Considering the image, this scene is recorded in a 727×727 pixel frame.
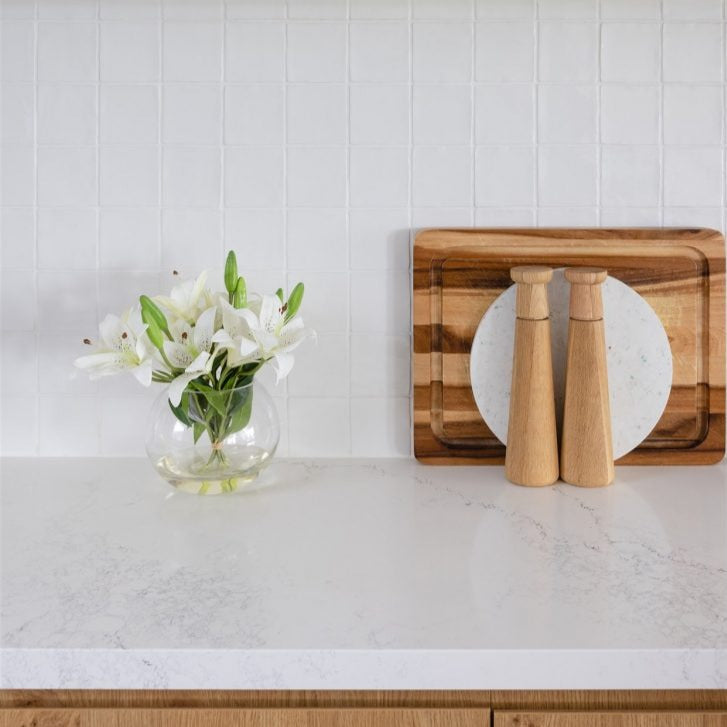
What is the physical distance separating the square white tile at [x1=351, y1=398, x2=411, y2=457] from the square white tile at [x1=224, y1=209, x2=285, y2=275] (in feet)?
0.86

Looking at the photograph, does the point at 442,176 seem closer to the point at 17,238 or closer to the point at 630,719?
the point at 17,238

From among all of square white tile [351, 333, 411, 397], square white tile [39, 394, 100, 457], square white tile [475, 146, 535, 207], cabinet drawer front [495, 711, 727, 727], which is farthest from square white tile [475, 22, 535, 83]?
cabinet drawer front [495, 711, 727, 727]

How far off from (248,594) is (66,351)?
25.3 inches

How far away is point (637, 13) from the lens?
4.56ft

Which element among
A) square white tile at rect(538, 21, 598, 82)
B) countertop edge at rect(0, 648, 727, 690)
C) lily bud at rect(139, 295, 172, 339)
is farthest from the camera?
square white tile at rect(538, 21, 598, 82)

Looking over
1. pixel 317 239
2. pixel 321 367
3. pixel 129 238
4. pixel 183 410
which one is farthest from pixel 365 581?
pixel 129 238

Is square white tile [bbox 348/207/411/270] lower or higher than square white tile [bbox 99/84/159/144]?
lower

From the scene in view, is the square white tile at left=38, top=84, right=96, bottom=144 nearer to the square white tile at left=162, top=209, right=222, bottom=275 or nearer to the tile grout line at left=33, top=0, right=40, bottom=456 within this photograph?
the tile grout line at left=33, top=0, right=40, bottom=456

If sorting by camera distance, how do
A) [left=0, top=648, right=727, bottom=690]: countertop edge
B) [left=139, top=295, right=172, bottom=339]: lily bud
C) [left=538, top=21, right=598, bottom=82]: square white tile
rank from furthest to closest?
[left=538, top=21, right=598, bottom=82]: square white tile
[left=139, top=295, right=172, bottom=339]: lily bud
[left=0, top=648, right=727, bottom=690]: countertop edge

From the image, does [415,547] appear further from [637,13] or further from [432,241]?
[637,13]

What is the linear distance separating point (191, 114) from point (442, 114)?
0.39 metres

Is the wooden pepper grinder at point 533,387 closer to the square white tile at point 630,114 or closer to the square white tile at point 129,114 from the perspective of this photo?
the square white tile at point 630,114

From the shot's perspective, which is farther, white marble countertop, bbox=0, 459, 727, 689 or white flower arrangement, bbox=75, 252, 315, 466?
white flower arrangement, bbox=75, 252, 315, 466

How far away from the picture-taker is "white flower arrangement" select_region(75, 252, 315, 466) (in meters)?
1.23
